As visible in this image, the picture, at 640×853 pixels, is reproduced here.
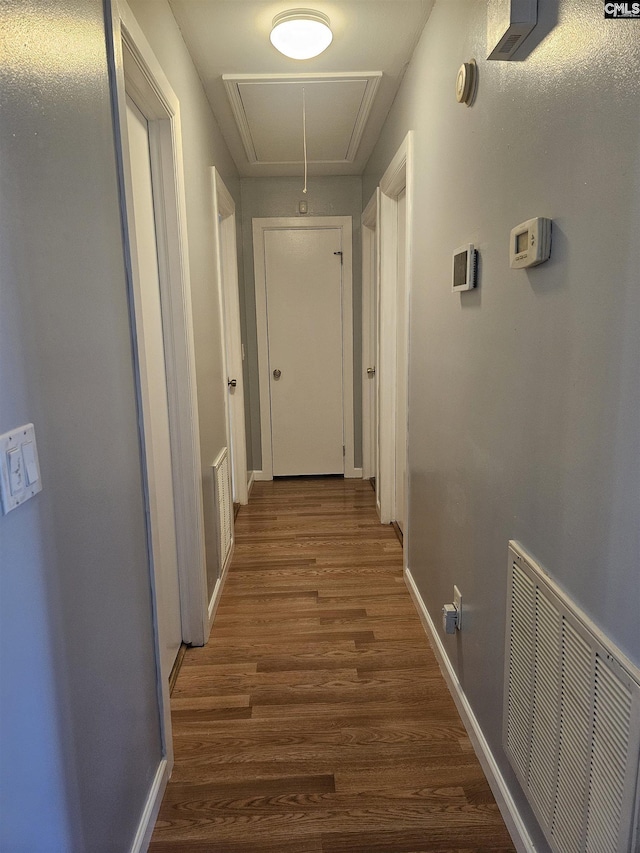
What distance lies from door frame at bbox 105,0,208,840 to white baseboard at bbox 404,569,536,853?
3.10 ft

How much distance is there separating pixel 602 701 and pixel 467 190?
1385mm

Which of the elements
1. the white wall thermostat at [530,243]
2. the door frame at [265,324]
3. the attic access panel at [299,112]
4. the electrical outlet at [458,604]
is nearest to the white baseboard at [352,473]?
the door frame at [265,324]

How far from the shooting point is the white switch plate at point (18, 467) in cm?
74

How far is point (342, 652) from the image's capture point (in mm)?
2145

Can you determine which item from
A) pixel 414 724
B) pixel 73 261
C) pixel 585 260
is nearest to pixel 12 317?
pixel 73 261

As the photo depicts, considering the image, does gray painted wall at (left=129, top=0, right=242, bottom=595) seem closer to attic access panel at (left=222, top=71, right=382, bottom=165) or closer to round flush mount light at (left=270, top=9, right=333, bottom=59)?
attic access panel at (left=222, top=71, right=382, bottom=165)

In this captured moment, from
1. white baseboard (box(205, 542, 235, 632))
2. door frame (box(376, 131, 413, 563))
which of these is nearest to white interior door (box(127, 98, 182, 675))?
white baseboard (box(205, 542, 235, 632))

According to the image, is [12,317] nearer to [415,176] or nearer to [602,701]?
[602,701]

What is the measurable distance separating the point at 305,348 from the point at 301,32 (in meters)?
2.54

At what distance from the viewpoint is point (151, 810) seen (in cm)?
138

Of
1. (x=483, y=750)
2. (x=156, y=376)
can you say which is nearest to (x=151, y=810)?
(x=483, y=750)

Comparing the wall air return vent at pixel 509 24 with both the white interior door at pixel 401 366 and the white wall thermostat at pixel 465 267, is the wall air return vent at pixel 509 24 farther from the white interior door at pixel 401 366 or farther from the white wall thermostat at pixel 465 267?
the white interior door at pixel 401 366

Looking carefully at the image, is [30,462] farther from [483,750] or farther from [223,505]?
[223,505]

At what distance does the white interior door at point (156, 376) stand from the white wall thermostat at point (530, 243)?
104 centimetres
